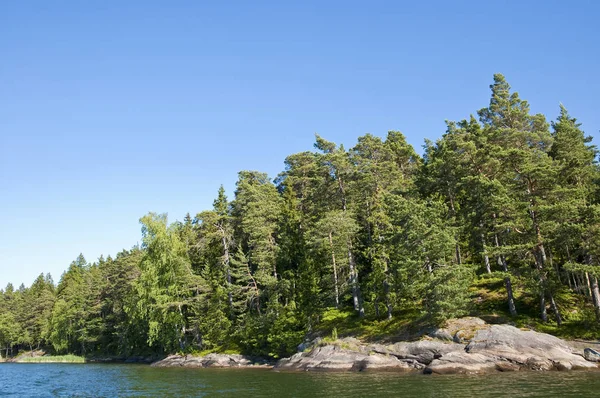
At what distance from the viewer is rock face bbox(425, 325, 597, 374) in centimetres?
3256

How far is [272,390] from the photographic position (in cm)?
2805

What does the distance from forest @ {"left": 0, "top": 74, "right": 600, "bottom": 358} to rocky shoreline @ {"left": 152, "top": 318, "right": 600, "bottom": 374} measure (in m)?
2.84

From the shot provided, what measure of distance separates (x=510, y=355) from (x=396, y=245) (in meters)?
15.0

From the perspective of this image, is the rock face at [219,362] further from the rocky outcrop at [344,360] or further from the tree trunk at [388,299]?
the tree trunk at [388,299]

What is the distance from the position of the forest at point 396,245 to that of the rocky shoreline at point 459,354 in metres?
2.84

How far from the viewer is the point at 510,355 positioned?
33.6m

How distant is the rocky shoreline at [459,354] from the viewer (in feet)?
108

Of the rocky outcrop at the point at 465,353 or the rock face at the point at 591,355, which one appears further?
the rocky outcrop at the point at 465,353

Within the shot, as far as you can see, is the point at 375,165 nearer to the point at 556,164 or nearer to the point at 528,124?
the point at 556,164

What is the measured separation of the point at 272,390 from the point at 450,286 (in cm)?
1897

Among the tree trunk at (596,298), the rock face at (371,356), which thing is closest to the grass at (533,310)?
the tree trunk at (596,298)

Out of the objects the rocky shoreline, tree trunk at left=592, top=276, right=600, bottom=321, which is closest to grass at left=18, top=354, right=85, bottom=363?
the rocky shoreline

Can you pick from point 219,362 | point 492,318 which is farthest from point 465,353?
point 219,362

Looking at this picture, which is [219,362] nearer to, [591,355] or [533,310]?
[533,310]
